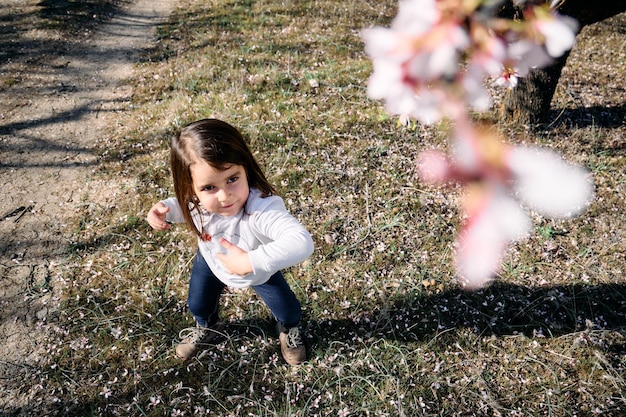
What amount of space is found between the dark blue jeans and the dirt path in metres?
1.25

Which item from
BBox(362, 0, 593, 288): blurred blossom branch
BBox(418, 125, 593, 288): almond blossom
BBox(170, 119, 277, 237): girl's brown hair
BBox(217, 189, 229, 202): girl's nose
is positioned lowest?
BBox(418, 125, 593, 288): almond blossom

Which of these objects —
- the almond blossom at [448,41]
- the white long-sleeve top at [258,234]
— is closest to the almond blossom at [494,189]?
the white long-sleeve top at [258,234]

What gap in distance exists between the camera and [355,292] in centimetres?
307

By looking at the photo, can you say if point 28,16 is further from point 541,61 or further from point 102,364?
point 541,61

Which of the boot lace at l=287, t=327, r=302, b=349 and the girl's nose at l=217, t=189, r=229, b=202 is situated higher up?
the girl's nose at l=217, t=189, r=229, b=202

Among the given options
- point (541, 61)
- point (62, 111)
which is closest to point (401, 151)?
point (541, 61)

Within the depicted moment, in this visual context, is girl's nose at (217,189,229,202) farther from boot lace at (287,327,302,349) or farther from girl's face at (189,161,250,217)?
boot lace at (287,327,302,349)

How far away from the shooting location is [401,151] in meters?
4.12

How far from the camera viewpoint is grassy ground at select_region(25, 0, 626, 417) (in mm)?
2543

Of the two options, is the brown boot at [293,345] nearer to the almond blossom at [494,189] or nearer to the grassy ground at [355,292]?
the grassy ground at [355,292]

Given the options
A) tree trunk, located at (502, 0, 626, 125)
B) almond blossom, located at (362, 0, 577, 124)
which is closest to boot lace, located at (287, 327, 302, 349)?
almond blossom, located at (362, 0, 577, 124)

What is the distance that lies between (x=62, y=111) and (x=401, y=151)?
4.20 metres

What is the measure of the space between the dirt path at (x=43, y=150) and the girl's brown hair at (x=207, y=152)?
1.88 metres

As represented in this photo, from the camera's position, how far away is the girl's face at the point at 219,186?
175 cm
